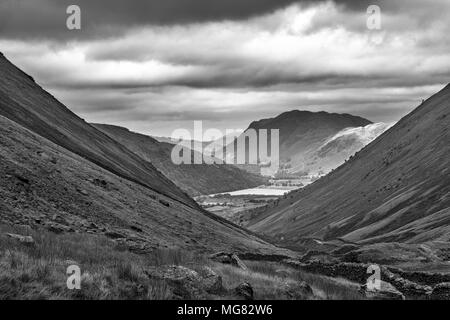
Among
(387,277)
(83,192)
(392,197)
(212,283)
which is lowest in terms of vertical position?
(387,277)

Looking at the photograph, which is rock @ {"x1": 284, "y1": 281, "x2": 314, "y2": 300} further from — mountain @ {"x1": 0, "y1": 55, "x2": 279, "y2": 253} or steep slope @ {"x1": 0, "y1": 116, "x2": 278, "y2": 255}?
mountain @ {"x1": 0, "y1": 55, "x2": 279, "y2": 253}

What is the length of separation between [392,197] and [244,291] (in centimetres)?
11698

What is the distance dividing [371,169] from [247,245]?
110936 mm

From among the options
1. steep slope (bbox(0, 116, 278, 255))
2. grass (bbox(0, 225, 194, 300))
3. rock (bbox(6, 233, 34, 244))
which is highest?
steep slope (bbox(0, 116, 278, 255))

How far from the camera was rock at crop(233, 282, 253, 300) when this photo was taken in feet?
54.0

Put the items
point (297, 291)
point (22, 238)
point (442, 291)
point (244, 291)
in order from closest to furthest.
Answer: point (244, 291) → point (297, 291) → point (22, 238) → point (442, 291)

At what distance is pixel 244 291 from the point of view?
16688 mm

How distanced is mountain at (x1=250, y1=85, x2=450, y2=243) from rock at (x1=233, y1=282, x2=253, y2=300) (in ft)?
190

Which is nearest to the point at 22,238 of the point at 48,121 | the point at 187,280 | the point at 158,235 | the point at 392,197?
the point at 187,280

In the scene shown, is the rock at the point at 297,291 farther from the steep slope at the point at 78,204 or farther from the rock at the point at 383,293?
the steep slope at the point at 78,204

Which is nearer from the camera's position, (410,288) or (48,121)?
(410,288)

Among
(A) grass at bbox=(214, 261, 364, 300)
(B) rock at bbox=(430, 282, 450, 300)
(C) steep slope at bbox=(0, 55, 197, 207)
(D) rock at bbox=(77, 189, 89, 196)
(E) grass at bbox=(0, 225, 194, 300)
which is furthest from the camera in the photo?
(C) steep slope at bbox=(0, 55, 197, 207)

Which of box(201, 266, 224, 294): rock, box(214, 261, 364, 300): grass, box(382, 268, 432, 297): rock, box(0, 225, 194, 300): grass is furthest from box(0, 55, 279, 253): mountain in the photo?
box(382, 268, 432, 297): rock

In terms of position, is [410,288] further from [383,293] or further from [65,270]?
[65,270]
